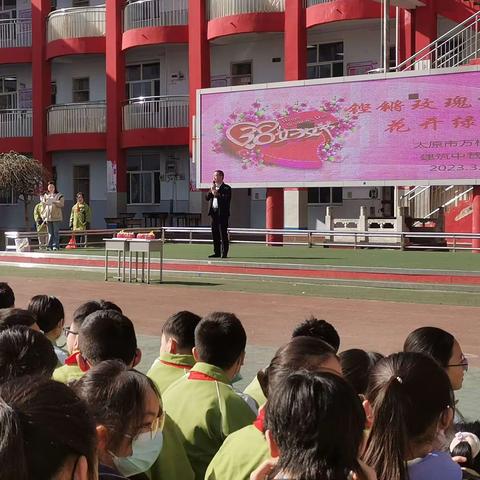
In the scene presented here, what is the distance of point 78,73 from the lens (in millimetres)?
34844

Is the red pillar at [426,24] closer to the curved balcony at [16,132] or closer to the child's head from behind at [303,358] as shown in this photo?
the curved balcony at [16,132]

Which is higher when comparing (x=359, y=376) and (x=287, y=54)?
(x=287, y=54)

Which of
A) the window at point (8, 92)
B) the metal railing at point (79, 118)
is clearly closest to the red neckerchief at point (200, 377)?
the metal railing at point (79, 118)

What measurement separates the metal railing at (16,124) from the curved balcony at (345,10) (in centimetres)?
1325

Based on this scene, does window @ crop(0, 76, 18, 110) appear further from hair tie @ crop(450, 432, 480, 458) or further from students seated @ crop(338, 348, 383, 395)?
hair tie @ crop(450, 432, 480, 458)

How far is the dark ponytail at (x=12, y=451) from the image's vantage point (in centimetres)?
165

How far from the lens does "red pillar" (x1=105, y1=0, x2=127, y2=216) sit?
31328 millimetres

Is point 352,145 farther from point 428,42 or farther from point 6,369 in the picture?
point 6,369

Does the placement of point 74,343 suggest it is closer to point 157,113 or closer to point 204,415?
point 204,415

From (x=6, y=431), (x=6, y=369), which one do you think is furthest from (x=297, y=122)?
(x=6, y=431)

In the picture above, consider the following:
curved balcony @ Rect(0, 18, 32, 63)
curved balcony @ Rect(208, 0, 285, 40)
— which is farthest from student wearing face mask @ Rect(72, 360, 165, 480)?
curved balcony @ Rect(0, 18, 32, 63)

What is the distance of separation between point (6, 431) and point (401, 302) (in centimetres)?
1158

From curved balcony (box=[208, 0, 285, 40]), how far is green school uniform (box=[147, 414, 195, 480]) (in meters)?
25.6

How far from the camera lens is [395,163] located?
20.6 m
